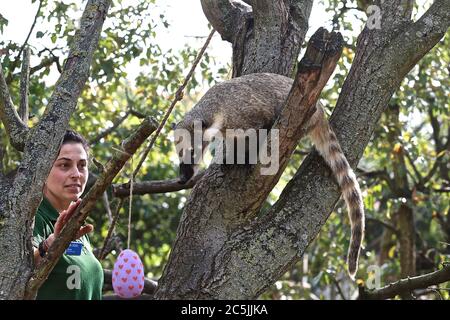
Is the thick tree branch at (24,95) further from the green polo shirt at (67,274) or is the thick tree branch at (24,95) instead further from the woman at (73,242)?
the green polo shirt at (67,274)

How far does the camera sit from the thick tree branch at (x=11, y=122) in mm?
3527

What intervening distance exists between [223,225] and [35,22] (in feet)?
9.36

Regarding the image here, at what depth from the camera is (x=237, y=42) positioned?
4777mm

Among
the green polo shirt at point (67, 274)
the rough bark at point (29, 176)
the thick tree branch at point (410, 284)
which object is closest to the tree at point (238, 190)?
the rough bark at point (29, 176)

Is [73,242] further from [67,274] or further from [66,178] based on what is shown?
[66,178]

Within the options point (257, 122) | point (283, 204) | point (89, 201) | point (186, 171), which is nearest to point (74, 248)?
point (89, 201)

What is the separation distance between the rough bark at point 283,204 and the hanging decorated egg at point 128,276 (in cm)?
12

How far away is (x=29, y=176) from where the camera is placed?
3.24 m

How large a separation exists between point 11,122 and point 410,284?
2599mm

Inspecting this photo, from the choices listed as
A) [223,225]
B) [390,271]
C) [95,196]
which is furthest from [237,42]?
[390,271]

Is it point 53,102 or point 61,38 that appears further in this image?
point 61,38

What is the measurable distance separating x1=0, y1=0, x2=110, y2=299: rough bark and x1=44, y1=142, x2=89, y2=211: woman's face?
0.52 m

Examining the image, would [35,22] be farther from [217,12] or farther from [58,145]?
[58,145]
